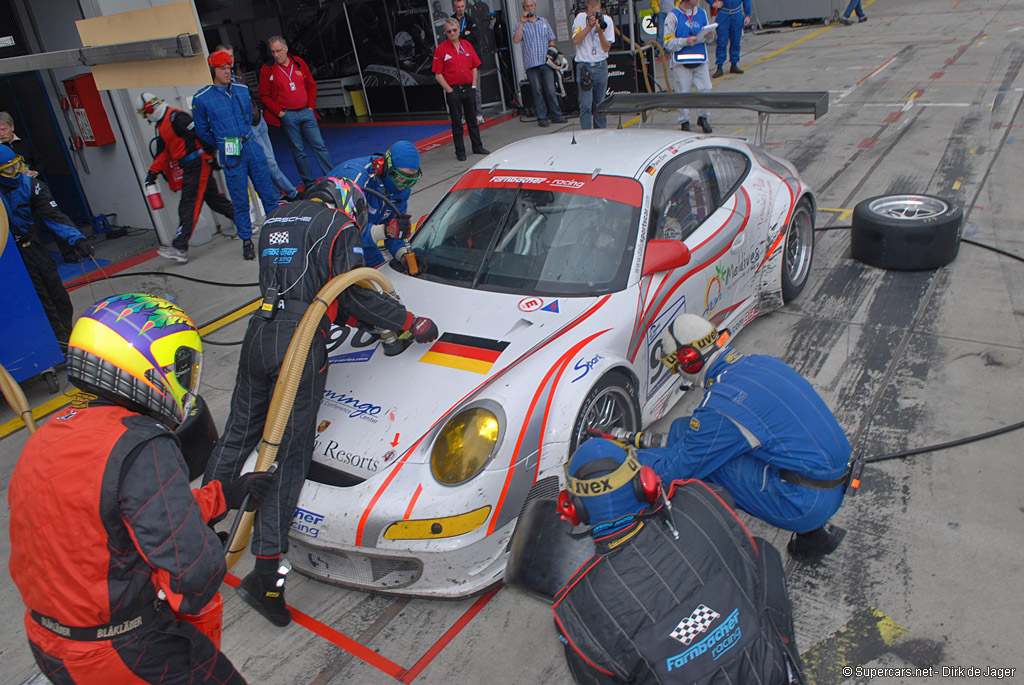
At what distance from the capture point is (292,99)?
8609mm

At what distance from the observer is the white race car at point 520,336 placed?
2.89 meters

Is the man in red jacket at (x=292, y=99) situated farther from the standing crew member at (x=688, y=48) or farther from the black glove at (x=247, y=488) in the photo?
the black glove at (x=247, y=488)

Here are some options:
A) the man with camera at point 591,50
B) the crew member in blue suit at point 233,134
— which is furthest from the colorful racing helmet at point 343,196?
the man with camera at point 591,50

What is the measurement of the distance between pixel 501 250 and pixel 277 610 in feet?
6.88

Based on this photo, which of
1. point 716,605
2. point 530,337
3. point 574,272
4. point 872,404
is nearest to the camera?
point 716,605

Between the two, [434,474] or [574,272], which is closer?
[434,474]

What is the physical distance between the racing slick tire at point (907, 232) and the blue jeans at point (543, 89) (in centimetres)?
693

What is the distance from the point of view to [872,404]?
13.3 feet

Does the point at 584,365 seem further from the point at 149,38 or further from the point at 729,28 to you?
the point at 729,28

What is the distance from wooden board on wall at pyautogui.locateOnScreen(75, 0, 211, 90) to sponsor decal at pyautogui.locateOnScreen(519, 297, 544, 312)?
5.80 ft

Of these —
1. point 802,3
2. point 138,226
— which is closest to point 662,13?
point 802,3

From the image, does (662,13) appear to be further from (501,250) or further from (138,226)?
(501,250)

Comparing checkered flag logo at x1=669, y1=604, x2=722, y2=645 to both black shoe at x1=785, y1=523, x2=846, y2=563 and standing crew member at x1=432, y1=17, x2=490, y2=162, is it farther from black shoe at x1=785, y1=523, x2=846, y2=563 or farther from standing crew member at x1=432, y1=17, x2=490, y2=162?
standing crew member at x1=432, y1=17, x2=490, y2=162

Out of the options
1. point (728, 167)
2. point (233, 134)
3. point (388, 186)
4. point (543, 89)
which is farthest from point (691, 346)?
point (543, 89)
